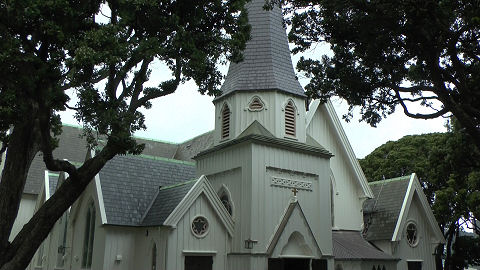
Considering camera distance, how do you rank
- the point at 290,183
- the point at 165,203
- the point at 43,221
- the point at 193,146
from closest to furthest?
the point at 43,221, the point at 165,203, the point at 290,183, the point at 193,146

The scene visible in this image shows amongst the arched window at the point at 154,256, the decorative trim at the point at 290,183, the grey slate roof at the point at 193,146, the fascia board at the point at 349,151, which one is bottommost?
the arched window at the point at 154,256

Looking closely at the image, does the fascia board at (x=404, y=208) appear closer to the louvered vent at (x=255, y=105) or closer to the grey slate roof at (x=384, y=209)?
the grey slate roof at (x=384, y=209)

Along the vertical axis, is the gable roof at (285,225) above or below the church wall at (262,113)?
below

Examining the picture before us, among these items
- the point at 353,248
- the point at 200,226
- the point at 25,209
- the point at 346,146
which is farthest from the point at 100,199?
the point at 25,209

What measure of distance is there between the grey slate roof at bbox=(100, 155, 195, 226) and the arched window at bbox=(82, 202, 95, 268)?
150 cm

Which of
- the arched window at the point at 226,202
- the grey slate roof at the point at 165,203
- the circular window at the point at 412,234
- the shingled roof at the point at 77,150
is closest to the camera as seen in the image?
the grey slate roof at the point at 165,203

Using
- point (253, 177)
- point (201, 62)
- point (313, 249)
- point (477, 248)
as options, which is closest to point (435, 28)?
point (201, 62)

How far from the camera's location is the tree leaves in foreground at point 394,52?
493 inches

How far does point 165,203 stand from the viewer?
20.9m

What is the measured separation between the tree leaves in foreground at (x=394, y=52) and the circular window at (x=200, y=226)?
7338mm

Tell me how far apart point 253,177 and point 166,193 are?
172 inches

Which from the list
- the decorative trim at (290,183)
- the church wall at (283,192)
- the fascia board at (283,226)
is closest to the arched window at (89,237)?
the church wall at (283,192)

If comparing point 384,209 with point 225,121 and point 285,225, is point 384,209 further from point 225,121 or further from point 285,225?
point 225,121

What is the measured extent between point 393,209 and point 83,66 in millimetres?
19818
